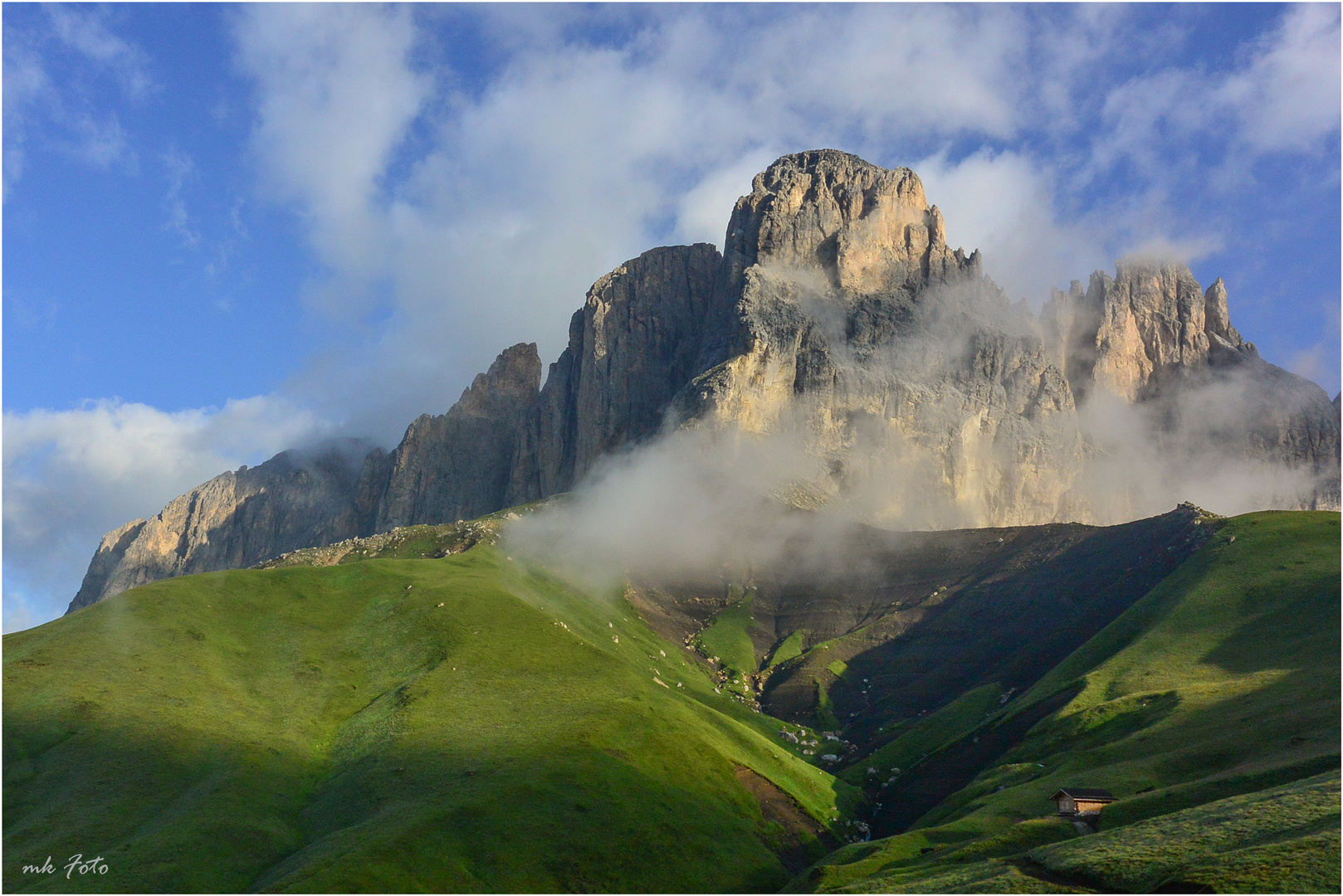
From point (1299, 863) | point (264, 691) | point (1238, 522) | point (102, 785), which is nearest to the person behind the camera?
point (1299, 863)

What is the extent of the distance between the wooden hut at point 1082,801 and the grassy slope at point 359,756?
103 ft

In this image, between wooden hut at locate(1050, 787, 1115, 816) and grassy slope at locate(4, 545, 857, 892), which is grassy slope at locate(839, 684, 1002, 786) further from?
wooden hut at locate(1050, 787, 1115, 816)

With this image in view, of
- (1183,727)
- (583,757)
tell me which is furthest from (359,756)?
(1183,727)

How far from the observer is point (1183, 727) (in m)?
109

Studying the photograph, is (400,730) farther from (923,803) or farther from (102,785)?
(923,803)

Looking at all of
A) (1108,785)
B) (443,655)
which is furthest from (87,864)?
(1108,785)

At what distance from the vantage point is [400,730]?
114875 mm

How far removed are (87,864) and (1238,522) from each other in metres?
212

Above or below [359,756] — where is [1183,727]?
below
